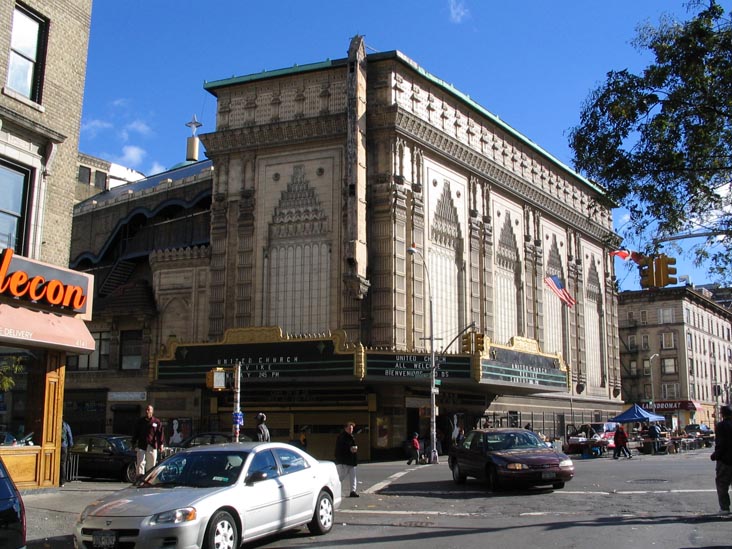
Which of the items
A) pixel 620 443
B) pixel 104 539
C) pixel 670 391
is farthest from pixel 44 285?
pixel 670 391

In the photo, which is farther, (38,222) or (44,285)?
(38,222)

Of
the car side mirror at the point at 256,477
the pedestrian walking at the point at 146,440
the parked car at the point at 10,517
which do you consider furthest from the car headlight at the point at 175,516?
the pedestrian walking at the point at 146,440

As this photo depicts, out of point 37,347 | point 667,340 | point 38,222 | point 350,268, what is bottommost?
point 37,347

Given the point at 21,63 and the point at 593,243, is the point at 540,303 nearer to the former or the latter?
the point at 593,243

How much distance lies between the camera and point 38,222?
62.8 ft

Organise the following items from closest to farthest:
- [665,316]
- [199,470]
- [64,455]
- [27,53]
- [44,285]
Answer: [199,470], [44,285], [27,53], [64,455], [665,316]

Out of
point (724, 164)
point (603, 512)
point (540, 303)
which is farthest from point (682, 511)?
point (540, 303)

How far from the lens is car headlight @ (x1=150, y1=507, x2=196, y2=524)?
1008cm

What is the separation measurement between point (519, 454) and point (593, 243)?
48.0 m

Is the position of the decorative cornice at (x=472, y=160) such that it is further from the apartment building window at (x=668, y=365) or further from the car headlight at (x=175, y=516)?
the apartment building window at (x=668, y=365)

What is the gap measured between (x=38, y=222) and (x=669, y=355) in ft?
269

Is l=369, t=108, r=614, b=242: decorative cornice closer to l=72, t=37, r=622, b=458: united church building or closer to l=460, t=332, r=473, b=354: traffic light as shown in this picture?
l=72, t=37, r=622, b=458: united church building


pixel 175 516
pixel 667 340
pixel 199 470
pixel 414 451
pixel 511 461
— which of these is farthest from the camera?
pixel 667 340

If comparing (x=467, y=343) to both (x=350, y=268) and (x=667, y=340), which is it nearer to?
(x=350, y=268)
